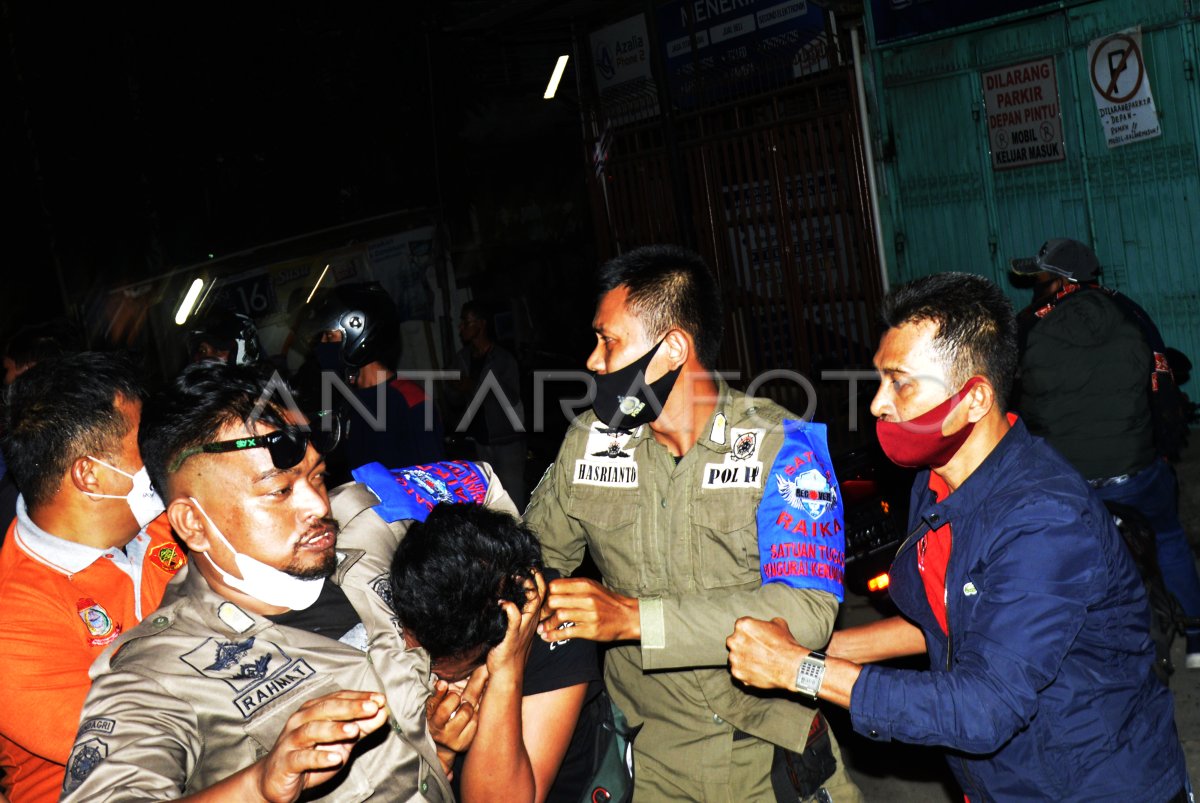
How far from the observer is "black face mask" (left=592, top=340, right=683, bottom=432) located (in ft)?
10.6

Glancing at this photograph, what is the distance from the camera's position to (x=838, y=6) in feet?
29.8

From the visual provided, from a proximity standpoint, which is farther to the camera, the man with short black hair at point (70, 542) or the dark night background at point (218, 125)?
the dark night background at point (218, 125)

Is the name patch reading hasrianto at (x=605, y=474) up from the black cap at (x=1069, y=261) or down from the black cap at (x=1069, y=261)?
down

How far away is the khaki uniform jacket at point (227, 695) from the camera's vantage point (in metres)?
2.10

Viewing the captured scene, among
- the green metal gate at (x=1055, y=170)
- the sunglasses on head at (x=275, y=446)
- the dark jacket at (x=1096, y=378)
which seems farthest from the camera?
the green metal gate at (x=1055, y=170)

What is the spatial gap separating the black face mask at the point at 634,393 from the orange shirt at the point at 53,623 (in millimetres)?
1337

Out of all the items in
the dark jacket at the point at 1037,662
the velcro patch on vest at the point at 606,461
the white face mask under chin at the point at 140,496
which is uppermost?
the white face mask under chin at the point at 140,496

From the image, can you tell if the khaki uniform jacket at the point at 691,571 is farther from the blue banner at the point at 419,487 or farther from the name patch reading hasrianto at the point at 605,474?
the blue banner at the point at 419,487

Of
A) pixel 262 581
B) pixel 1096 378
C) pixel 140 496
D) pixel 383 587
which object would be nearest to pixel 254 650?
pixel 262 581

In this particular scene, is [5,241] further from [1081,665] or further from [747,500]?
[1081,665]

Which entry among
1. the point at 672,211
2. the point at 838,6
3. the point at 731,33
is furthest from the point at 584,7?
the point at 838,6

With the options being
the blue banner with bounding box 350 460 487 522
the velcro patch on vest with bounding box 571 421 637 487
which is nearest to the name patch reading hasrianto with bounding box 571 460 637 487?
the velcro patch on vest with bounding box 571 421 637 487

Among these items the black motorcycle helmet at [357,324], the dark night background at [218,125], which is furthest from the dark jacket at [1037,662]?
the dark night background at [218,125]

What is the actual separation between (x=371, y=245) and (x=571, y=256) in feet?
20.1
